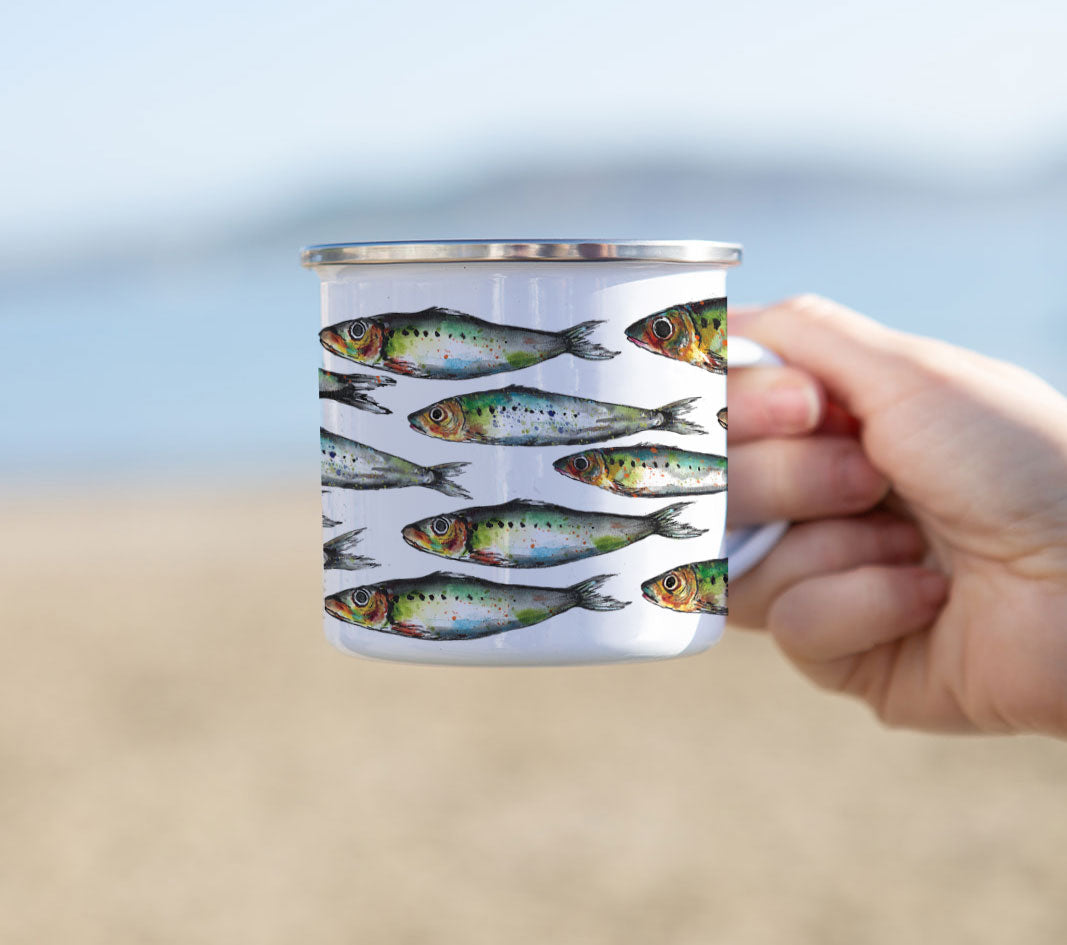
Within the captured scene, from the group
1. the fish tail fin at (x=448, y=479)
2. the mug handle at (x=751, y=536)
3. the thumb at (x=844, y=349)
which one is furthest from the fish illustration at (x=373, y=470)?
the thumb at (x=844, y=349)

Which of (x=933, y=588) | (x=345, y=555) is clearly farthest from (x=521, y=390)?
(x=933, y=588)

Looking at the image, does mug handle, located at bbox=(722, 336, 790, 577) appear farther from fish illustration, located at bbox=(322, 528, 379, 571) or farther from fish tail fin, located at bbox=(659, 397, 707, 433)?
fish illustration, located at bbox=(322, 528, 379, 571)

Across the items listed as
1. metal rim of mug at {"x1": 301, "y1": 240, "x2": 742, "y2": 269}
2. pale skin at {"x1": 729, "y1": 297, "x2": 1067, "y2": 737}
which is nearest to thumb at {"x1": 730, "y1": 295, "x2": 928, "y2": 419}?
pale skin at {"x1": 729, "y1": 297, "x2": 1067, "y2": 737}

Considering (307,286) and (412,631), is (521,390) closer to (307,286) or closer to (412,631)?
(412,631)

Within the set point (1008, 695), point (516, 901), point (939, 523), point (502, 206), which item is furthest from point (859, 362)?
point (502, 206)

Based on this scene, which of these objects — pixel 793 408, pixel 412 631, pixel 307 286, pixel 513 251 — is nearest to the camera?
pixel 513 251

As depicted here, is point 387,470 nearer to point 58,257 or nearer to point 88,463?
point 88,463

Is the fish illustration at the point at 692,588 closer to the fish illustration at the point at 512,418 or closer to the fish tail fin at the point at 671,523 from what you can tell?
the fish tail fin at the point at 671,523
